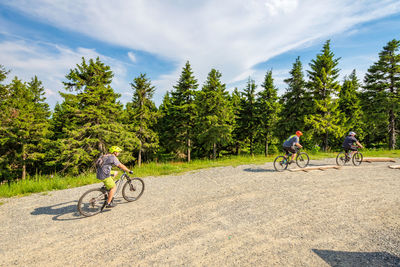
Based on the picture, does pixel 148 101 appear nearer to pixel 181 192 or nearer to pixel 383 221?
pixel 181 192

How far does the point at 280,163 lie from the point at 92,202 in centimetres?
957

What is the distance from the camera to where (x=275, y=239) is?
156 inches

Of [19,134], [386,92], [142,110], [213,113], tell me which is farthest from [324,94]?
[19,134]

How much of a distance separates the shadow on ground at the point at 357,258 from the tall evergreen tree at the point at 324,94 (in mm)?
20811

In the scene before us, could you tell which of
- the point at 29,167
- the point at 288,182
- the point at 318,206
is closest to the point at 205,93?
the point at 288,182

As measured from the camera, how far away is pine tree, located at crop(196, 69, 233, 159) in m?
23.1

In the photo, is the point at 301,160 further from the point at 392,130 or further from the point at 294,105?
the point at 392,130

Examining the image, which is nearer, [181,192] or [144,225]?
[144,225]

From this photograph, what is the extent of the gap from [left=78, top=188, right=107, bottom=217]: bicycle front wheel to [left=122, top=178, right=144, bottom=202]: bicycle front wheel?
80 cm

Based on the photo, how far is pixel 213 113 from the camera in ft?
78.8

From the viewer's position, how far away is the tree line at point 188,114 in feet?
61.2

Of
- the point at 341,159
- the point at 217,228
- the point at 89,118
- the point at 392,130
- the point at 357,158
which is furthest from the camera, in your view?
the point at 392,130

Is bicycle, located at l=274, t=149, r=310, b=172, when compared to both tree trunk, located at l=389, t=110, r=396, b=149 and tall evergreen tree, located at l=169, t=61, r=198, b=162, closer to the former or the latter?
tall evergreen tree, located at l=169, t=61, r=198, b=162

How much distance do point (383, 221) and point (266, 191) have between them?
3252 millimetres
